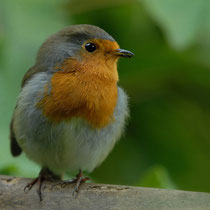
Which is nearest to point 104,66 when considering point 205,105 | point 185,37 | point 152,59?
point 185,37

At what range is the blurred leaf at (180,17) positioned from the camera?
13.7ft

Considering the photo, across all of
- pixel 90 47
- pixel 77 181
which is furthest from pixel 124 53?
pixel 77 181

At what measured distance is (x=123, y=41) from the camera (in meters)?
5.11

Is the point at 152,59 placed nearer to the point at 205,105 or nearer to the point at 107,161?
the point at 205,105

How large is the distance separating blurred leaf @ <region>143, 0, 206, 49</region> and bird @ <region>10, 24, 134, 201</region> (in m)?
0.55

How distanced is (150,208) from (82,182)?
694mm

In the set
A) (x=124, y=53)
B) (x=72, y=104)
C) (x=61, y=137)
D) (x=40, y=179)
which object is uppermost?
(x=124, y=53)

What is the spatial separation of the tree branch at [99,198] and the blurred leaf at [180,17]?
1.44 meters

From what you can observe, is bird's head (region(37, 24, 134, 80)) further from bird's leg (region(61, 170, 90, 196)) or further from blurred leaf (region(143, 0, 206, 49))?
A: bird's leg (region(61, 170, 90, 196))

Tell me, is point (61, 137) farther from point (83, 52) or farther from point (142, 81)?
point (142, 81)

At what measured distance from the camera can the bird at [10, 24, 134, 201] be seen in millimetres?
3682

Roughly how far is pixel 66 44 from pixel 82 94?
455 mm

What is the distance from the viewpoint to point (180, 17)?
432cm

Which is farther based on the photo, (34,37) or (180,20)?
(34,37)
